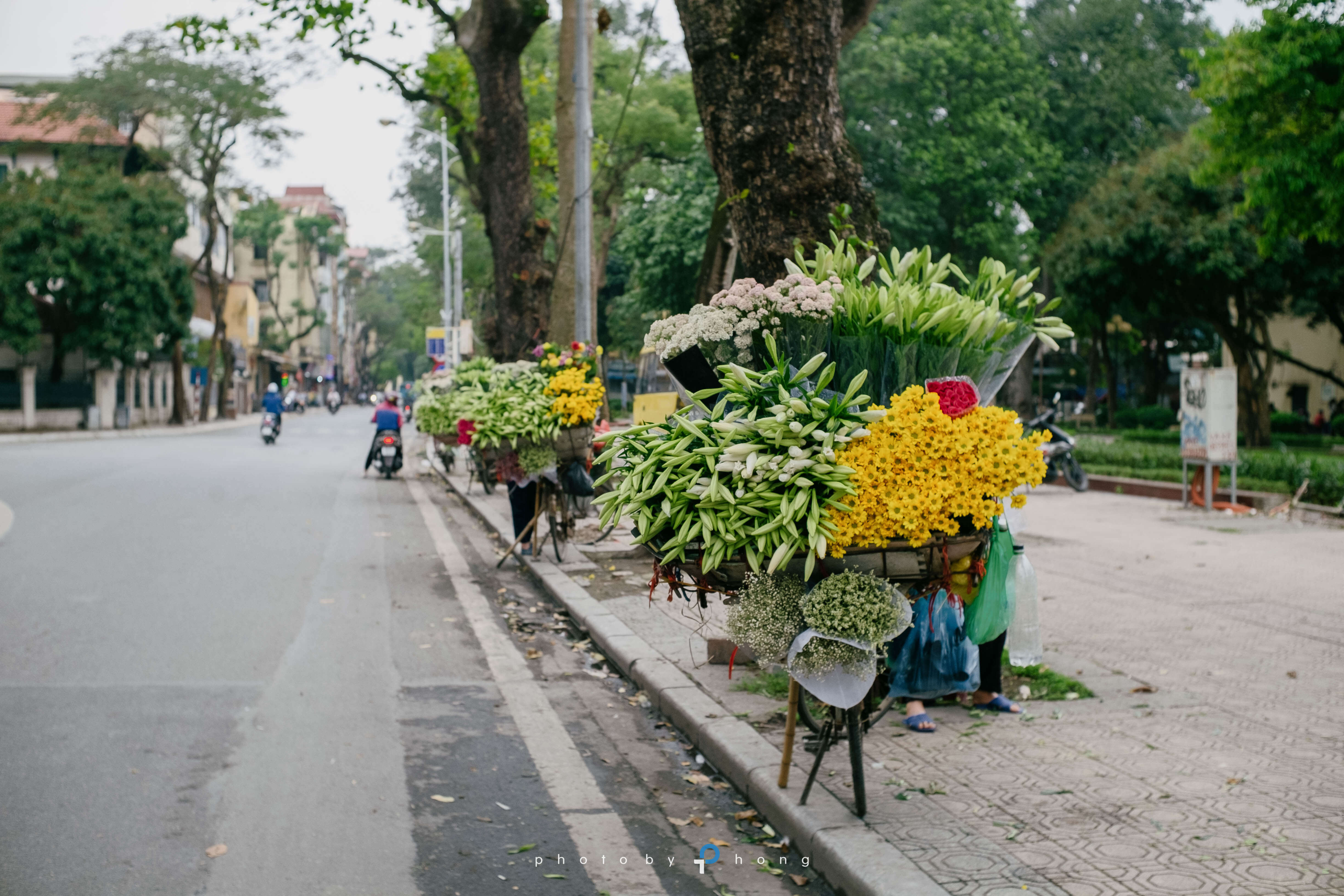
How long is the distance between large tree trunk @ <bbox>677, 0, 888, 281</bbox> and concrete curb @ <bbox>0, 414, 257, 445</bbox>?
3194 cm

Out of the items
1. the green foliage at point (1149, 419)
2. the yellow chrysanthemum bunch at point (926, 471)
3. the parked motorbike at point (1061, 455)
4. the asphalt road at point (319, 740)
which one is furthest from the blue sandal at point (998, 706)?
the green foliage at point (1149, 419)

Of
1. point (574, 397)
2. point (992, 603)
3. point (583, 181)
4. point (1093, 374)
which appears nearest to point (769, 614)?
point (992, 603)

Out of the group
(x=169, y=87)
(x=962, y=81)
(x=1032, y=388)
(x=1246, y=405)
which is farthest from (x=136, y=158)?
(x=1032, y=388)

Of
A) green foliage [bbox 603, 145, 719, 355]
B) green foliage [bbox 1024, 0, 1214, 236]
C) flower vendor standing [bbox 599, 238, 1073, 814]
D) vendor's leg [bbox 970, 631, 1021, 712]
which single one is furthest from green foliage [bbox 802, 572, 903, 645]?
green foliage [bbox 1024, 0, 1214, 236]

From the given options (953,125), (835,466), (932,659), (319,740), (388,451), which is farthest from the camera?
(953,125)

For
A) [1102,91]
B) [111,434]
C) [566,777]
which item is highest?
[1102,91]

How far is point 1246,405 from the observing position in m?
28.1

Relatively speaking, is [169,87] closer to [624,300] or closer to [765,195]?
[624,300]

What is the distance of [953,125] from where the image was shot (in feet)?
112

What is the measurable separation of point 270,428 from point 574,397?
2516cm

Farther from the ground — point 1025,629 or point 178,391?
point 178,391

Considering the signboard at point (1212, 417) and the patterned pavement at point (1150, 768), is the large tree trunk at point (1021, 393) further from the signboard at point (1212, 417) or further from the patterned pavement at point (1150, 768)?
the patterned pavement at point (1150, 768)

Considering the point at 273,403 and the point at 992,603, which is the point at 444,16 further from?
the point at 273,403

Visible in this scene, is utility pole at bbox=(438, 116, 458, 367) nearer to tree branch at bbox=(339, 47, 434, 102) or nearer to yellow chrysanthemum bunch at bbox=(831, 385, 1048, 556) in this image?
tree branch at bbox=(339, 47, 434, 102)
